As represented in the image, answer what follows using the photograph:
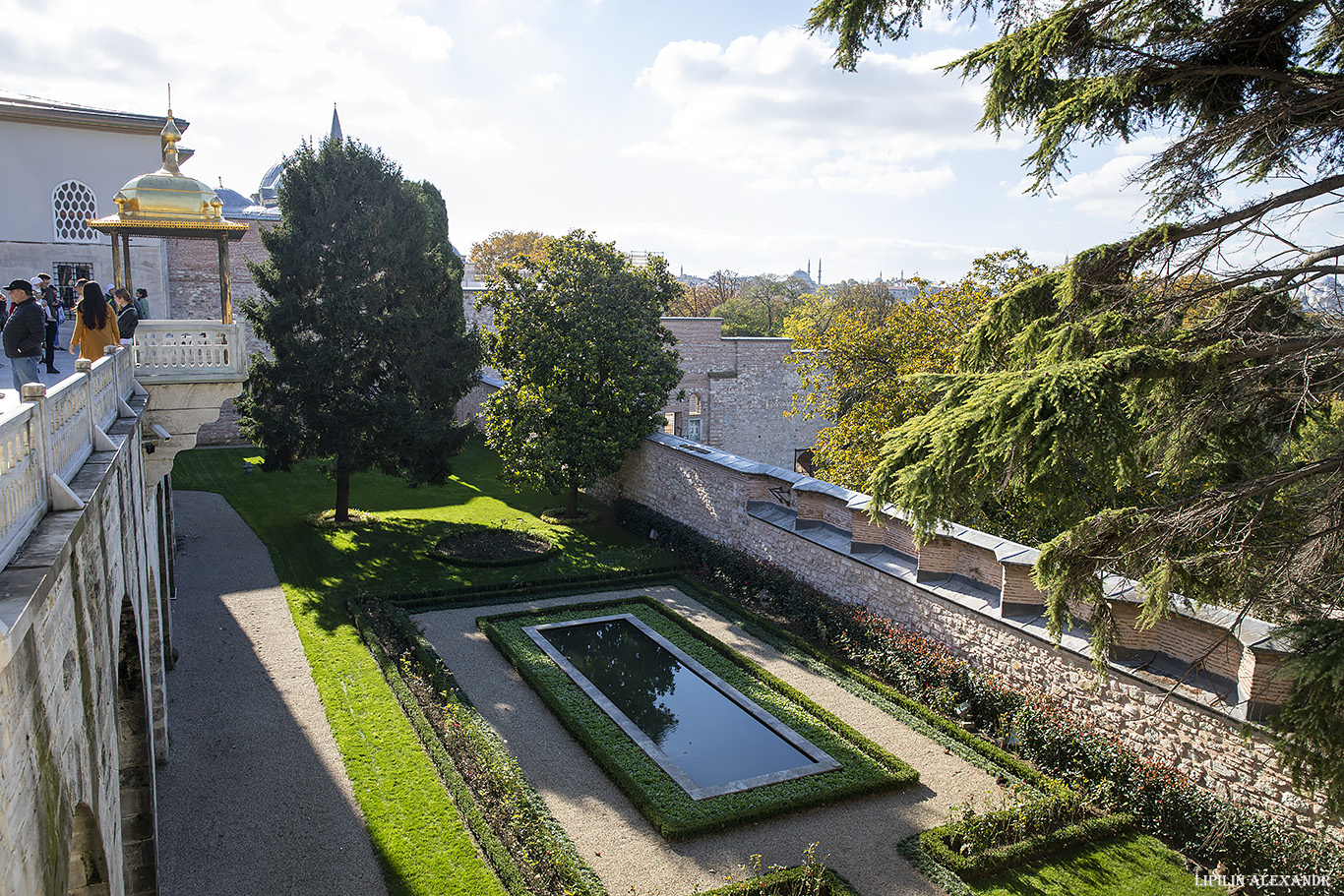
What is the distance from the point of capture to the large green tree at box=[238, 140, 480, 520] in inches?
658

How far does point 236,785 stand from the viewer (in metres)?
9.07


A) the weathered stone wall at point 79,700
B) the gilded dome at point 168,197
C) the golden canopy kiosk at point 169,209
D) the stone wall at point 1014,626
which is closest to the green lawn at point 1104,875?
the stone wall at point 1014,626

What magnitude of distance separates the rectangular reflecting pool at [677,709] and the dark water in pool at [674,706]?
0.01 m

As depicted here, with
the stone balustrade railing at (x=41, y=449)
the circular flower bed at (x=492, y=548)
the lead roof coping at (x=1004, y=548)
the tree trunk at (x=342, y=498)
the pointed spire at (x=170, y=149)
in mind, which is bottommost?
the circular flower bed at (x=492, y=548)

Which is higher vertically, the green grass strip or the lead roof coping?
the lead roof coping

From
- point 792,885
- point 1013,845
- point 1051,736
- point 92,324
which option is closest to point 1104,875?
point 1013,845

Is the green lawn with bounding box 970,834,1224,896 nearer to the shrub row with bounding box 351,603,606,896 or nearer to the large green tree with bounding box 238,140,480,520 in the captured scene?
the shrub row with bounding box 351,603,606,896

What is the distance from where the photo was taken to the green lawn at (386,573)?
27.2 ft

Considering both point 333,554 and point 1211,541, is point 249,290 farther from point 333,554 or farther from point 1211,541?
point 1211,541

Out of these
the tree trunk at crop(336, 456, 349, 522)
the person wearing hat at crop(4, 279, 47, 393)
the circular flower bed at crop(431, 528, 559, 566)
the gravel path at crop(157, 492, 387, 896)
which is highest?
the person wearing hat at crop(4, 279, 47, 393)

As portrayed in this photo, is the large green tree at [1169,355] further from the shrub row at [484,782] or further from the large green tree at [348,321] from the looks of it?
the large green tree at [348,321]

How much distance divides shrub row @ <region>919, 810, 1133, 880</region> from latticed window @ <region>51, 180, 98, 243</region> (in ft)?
71.0

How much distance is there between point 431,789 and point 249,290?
2077 cm

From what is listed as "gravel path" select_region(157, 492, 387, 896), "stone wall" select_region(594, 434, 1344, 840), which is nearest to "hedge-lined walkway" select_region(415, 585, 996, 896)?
"stone wall" select_region(594, 434, 1344, 840)
